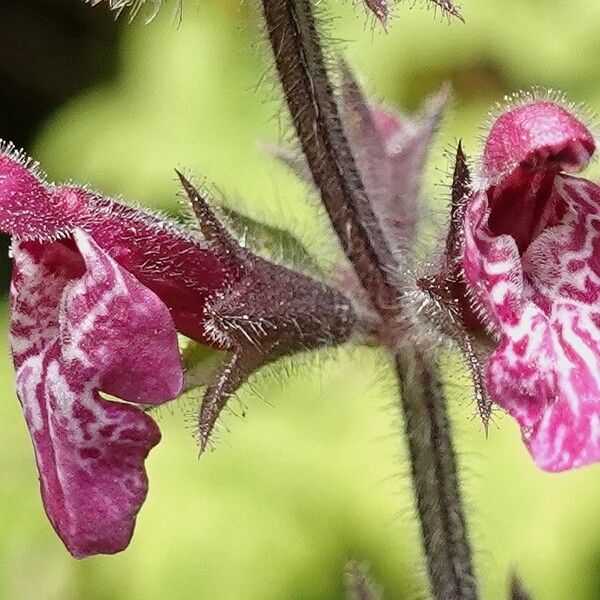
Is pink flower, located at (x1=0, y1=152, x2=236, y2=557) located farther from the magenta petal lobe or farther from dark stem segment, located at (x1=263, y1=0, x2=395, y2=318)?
dark stem segment, located at (x1=263, y1=0, x2=395, y2=318)

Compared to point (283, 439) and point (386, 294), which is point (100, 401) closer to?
point (386, 294)

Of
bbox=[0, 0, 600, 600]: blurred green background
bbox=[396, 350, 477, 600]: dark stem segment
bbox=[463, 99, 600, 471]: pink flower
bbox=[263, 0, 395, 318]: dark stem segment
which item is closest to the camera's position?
bbox=[463, 99, 600, 471]: pink flower

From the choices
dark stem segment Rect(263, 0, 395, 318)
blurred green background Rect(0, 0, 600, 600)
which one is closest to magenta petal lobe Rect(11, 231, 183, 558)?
dark stem segment Rect(263, 0, 395, 318)

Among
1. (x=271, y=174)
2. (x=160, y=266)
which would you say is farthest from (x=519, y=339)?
(x=271, y=174)

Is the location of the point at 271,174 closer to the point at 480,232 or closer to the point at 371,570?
the point at 371,570

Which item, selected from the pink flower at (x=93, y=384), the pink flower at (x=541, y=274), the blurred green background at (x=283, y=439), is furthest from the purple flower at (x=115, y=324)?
the blurred green background at (x=283, y=439)

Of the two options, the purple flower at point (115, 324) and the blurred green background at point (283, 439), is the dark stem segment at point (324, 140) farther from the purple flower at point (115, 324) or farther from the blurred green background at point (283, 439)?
the blurred green background at point (283, 439)

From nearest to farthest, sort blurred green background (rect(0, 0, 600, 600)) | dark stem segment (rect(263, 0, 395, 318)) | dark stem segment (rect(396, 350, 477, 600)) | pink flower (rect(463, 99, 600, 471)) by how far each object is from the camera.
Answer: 1. pink flower (rect(463, 99, 600, 471))
2. dark stem segment (rect(263, 0, 395, 318))
3. dark stem segment (rect(396, 350, 477, 600))
4. blurred green background (rect(0, 0, 600, 600))
